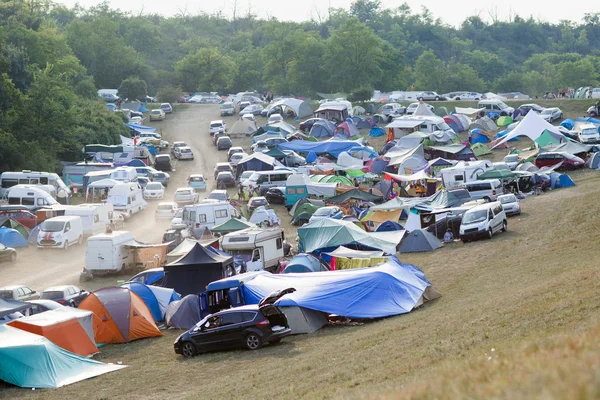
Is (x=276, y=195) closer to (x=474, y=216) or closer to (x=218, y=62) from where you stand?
(x=474, y=216)

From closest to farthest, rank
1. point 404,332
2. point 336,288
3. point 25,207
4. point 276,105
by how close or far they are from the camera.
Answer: point 404,332, point 336,288, point 25,207, point 276,105

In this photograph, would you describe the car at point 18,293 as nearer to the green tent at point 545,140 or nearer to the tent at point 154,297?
the tent at point 154,297

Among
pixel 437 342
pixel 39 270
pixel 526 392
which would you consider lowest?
pixel 39 270

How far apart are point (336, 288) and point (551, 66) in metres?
109

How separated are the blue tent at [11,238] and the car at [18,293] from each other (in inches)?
349

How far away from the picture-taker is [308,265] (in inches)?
990

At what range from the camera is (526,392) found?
5.96 meters

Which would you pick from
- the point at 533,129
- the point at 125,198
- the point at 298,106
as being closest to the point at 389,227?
the point at 125,198

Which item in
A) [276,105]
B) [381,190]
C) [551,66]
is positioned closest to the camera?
[381,190]

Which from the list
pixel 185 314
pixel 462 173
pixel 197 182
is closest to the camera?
pixel 185 314

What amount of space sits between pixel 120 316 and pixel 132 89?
70.3m

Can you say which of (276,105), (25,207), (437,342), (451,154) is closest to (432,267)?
(437,342)

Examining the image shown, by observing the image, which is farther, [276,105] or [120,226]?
[276,105]

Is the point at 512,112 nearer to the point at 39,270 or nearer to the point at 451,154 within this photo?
the point at 451,154
